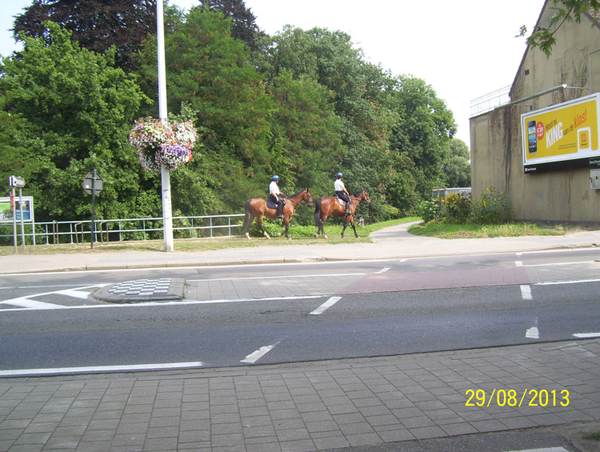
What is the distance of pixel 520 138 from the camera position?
26.5 meters

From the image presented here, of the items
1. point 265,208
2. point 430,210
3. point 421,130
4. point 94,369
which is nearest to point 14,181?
point 265,208

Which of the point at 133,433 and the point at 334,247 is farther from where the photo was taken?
the point at 334,247

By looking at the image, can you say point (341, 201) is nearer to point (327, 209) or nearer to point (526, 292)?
point (327, 209)

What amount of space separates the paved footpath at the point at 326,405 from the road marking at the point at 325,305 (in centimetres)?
229

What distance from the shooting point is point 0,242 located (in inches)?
983

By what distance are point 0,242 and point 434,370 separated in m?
25.5

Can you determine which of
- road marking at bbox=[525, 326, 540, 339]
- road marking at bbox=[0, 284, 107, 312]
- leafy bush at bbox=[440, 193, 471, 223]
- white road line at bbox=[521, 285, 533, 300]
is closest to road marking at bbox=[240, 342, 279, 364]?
road marking at bbox=[525, 326, 540, 339]

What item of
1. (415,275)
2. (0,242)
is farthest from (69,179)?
(415,275)

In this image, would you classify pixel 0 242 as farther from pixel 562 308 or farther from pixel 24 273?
pixel 562 308

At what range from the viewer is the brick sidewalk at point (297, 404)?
3.85 metres

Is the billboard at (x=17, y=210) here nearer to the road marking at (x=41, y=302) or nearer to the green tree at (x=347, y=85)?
the road marking at (x=41, y=302)

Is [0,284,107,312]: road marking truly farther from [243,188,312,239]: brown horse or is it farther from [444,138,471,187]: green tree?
[444,138,471,187]: green tree

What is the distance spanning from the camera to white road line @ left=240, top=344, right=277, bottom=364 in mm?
5758
